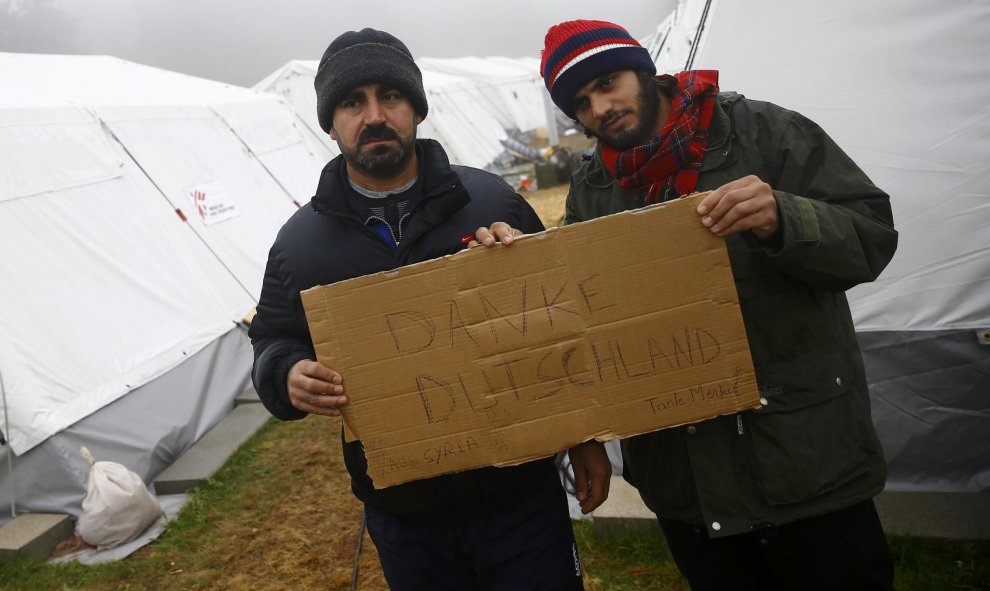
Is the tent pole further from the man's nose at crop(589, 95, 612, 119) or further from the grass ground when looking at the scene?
the man's nose at crop(589, 95, 612, 119)

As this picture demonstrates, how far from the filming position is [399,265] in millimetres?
2049

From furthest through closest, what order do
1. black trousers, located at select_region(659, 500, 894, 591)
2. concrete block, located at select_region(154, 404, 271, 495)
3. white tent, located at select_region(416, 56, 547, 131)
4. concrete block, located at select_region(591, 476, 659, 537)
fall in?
white tent, located at select_region(416, 56, 547, 131)
concrete block, located at select_region(154, 404, 271, 495)
concrete block, located at select_region(591, 476, 659, 537)
black trousers, located at select_region(659, 500, 894, 591)

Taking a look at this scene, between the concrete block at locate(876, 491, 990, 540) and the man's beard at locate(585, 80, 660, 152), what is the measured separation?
2.23m

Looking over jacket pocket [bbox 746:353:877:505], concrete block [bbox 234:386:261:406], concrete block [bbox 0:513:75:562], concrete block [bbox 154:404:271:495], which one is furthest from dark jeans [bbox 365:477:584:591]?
concrete block [bbox 234:386:261:406]

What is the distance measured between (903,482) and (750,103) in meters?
2.33

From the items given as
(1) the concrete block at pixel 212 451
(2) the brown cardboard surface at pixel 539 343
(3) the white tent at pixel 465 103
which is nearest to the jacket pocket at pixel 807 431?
(2) the brown cardboard surface at pixel 539 343

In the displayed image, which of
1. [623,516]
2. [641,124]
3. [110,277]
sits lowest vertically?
[623,516]

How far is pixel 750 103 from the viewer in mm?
1921

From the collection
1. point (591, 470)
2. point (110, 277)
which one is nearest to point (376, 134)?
point (591, 470)

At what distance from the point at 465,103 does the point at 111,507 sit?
774 inches

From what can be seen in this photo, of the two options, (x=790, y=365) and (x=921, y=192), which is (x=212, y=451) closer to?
(x=790, y=365)

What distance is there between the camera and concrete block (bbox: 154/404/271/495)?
5.05 metres

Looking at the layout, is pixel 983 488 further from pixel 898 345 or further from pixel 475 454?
pixel 475 454

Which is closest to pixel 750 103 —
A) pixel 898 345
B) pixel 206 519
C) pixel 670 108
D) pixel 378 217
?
pixel 670 108
